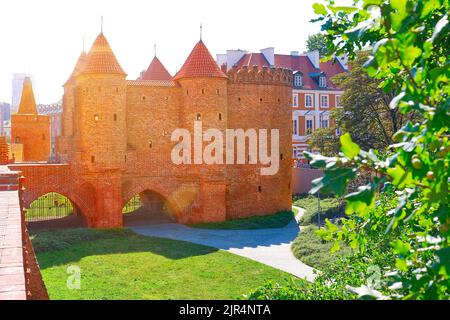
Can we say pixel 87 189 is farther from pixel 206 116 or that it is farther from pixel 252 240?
pixel 252 240

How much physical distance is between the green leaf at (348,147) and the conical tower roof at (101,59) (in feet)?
75.2

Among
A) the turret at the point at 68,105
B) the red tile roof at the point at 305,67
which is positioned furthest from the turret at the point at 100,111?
the red tile roof at the point at 305,67

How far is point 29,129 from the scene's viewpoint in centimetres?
4038

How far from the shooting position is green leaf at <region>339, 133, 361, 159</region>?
2.92 meters

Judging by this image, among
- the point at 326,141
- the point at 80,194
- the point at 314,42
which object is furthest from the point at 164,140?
the point at 314,42

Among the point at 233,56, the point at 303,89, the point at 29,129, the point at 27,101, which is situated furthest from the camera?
the point at 303,89

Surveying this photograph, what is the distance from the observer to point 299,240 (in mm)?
21250

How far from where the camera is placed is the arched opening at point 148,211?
1085 inches

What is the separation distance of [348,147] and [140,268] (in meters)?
15.4

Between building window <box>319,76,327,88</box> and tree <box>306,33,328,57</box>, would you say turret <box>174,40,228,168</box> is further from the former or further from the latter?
tree <box>306,33,328,57</box>

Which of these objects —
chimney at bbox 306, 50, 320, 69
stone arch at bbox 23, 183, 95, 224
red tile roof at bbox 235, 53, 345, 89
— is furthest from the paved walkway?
chimney at bbox 306, 50, 320, 69

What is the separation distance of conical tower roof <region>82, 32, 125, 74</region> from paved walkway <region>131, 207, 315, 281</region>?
7620 mm

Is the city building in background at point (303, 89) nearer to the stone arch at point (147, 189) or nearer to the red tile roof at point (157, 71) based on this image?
the red tile roof at point (157, 71)
